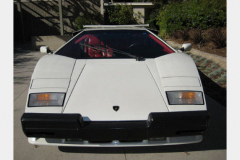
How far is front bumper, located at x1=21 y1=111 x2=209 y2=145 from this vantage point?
1725 mm

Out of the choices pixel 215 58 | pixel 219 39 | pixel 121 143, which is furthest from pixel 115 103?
pixel 219 39

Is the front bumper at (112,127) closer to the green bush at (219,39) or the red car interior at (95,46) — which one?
the red car interior at (95,46)

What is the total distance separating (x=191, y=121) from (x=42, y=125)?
4.58 ft

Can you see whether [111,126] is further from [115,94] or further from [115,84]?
[115,84]

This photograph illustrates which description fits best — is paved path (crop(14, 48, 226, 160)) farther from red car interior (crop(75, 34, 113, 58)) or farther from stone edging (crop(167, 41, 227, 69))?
stone edging (crop(167, 41, 227, 69))

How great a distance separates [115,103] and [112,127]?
10.0 inches

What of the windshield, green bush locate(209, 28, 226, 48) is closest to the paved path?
the windshield

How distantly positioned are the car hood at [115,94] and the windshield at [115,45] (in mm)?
406

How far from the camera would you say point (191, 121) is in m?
1.76

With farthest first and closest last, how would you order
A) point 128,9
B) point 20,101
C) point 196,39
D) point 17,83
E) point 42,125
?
1. point 128,9
2. point 196,39
3. point 17,83
4. point 20,101
5. point 42,125

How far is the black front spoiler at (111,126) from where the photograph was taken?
1.72 m

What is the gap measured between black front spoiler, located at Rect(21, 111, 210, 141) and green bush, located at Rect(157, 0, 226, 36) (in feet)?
24.3

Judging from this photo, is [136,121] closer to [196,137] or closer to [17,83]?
[196,137]

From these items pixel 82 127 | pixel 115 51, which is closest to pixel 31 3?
pixel 115 51
